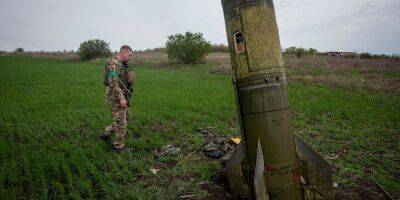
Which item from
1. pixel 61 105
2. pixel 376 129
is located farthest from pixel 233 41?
pixel 61 105

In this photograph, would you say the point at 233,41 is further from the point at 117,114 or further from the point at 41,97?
the point at 41,97

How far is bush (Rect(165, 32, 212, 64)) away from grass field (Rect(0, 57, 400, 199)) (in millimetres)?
19220

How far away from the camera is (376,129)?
320 inches

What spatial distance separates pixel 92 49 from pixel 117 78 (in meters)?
37.3

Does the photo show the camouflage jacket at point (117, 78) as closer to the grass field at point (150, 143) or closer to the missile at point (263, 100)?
the grass field at point (150, 143)

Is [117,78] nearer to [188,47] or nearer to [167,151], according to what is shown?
[167,151]

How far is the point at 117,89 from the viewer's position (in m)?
5.52

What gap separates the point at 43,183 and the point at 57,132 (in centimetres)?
296

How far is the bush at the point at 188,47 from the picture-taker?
30812 mm

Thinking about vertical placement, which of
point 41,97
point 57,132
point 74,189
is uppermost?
point 41,97

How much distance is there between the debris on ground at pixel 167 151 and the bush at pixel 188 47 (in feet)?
83.0

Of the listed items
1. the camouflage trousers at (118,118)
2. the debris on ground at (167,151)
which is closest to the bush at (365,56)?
the debris on ground at (167,151)

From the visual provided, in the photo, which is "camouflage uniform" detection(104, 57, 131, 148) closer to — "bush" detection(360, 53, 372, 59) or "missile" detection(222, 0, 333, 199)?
"missile" detection(222, 0, 333, 199)

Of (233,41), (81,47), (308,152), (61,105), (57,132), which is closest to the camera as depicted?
(233,41)
